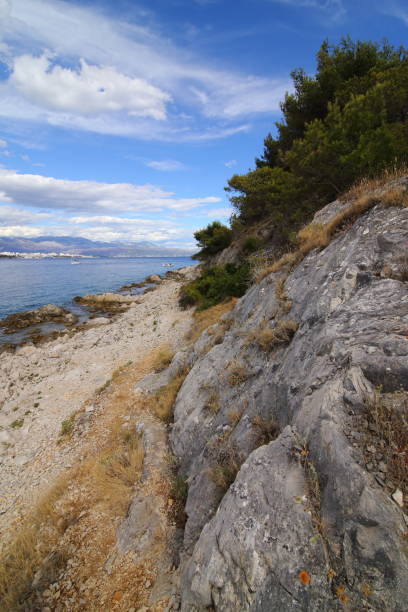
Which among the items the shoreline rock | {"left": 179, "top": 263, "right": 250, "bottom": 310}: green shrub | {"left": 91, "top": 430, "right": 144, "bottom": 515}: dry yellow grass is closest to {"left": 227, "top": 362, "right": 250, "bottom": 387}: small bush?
{"left": 91, "top": 430, "right": 144, "bottom": 515}: dry yellow grass

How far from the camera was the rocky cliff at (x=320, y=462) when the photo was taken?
8.64 feet

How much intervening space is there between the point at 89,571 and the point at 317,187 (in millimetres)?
16700

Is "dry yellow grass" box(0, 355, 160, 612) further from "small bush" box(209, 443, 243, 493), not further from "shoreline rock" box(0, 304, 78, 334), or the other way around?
"shoreline rock" box(0, 304, 78, 334)

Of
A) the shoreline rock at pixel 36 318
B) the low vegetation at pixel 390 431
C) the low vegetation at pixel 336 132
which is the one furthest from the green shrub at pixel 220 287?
the shoreline rock at pixel 36 318

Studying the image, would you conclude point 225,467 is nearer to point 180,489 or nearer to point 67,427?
point 180,489

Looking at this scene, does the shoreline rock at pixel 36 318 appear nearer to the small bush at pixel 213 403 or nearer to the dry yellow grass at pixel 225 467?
the small bush at pixel 213 403

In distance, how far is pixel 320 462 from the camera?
10.7ft

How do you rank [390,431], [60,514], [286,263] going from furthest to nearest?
[286,263]
[60,514]
[390,431]

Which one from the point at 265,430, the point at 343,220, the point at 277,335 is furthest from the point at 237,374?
the point at 343,220

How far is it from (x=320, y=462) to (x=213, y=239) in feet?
95.9

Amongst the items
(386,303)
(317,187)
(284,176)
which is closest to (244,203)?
(284,176)

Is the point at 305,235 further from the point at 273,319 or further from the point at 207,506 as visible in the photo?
the point at 207,506

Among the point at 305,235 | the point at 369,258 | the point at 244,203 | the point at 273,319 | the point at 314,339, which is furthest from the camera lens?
the point at 244,203

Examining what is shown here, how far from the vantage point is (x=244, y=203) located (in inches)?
941
